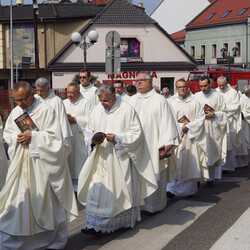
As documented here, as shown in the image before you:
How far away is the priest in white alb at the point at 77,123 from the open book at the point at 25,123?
3.35m

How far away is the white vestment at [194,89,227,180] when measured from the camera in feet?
31.8

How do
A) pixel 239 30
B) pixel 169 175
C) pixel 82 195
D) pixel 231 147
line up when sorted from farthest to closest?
1. pixel 239 30
2. pixel 231 147
3. pixel 169 175
4. pixel 82 195

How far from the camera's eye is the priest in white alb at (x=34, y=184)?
5430mm

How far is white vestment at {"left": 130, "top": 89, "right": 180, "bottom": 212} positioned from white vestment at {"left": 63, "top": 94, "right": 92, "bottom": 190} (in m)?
1.69

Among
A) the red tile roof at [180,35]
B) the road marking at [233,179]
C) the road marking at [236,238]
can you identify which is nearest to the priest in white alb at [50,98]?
the road marking at [236,238]

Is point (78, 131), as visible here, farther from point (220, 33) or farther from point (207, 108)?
point (220, 33)

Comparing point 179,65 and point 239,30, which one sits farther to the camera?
point 239,30

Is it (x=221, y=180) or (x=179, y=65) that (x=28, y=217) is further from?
(x=179, y=65)

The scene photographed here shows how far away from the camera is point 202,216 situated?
7.25m

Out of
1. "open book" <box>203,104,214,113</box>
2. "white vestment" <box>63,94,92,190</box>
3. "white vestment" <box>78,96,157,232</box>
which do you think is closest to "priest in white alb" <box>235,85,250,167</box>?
"open book" <box>203,104,214,113</box>

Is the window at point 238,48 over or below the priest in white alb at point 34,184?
over

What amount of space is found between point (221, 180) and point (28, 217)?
5.74m

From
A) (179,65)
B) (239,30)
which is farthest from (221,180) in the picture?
(239,30)

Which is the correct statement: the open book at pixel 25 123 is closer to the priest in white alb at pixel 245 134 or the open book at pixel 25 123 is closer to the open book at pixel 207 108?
the open book at pixel 207 108
